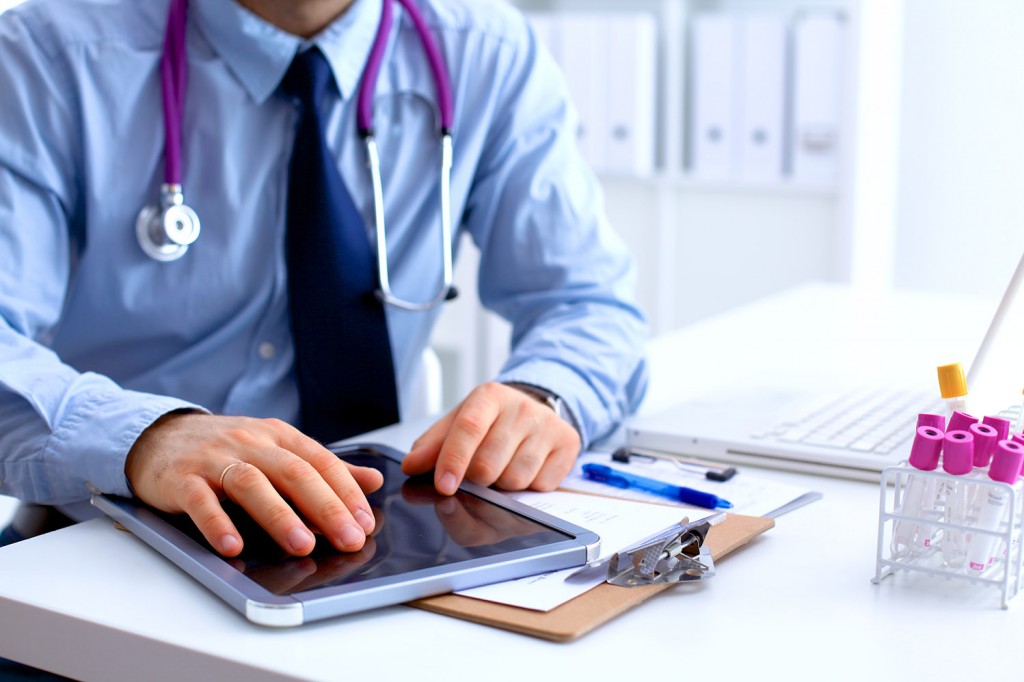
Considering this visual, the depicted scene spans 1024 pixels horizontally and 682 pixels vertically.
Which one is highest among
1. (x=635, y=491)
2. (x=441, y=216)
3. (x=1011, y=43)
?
(x=1011, y=43)

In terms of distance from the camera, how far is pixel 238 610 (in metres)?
0.73

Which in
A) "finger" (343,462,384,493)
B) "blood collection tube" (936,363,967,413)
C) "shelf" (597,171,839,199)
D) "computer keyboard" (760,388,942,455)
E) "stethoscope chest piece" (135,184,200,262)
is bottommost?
"computer keyboard" (760,388,942,455)

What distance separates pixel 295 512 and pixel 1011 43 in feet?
8.20

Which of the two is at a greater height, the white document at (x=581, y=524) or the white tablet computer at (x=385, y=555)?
the white tablet computer at (x=385, y=555)

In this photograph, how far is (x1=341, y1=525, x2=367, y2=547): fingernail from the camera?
31.4 inches

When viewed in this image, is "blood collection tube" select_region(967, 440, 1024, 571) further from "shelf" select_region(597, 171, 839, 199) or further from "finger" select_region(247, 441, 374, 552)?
"shelf" select_region(597, 171, 839, 199)

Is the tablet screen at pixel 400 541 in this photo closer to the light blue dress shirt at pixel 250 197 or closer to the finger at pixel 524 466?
the finger at pixel 524 466

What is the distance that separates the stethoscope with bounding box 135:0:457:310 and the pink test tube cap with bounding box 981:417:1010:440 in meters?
0.65

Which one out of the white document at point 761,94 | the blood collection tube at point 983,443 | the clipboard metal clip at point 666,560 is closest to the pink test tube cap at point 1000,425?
the blood collection tube at point 983,443

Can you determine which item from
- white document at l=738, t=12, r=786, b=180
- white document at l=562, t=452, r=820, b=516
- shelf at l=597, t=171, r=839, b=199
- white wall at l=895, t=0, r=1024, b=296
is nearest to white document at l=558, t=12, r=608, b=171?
shelf at l=597, t=171, r=839, b=199

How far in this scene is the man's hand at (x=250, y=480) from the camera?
2.64 feet

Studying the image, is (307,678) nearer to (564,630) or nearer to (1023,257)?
(564,630)

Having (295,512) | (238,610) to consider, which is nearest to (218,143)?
(295,512)

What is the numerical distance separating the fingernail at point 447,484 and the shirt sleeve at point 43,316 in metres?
0.22
